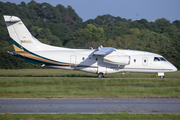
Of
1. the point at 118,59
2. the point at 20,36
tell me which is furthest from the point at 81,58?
the point at 20,36

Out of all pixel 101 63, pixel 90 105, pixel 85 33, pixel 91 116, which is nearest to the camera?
pixel 91 116

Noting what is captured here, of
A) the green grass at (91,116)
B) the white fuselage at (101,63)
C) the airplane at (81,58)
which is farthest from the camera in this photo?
the white fuselage at (101,63)

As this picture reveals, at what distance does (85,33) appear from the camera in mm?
80125

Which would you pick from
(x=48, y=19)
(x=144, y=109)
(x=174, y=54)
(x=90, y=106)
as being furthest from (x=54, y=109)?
(x=48, y=19)

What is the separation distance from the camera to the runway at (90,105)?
1168cm

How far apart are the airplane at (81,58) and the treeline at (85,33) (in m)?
15.1

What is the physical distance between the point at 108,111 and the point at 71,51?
1684 centimetres

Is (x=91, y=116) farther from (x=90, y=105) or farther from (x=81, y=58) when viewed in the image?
(x=81, y=58)

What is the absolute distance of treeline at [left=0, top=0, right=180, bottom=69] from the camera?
52219 millimetres

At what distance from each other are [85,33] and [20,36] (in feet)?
177

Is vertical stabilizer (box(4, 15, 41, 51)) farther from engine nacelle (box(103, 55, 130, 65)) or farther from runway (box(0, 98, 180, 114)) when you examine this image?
runway (box(0, 98, 180, 114))

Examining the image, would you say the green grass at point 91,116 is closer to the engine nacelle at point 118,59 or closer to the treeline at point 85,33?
the engine nacelle at point 118,59

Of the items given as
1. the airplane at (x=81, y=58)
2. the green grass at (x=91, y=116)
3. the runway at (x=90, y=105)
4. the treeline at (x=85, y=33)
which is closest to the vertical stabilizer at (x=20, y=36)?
the airplane at (x=81, y=58)

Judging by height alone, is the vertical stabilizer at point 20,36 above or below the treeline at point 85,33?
below
